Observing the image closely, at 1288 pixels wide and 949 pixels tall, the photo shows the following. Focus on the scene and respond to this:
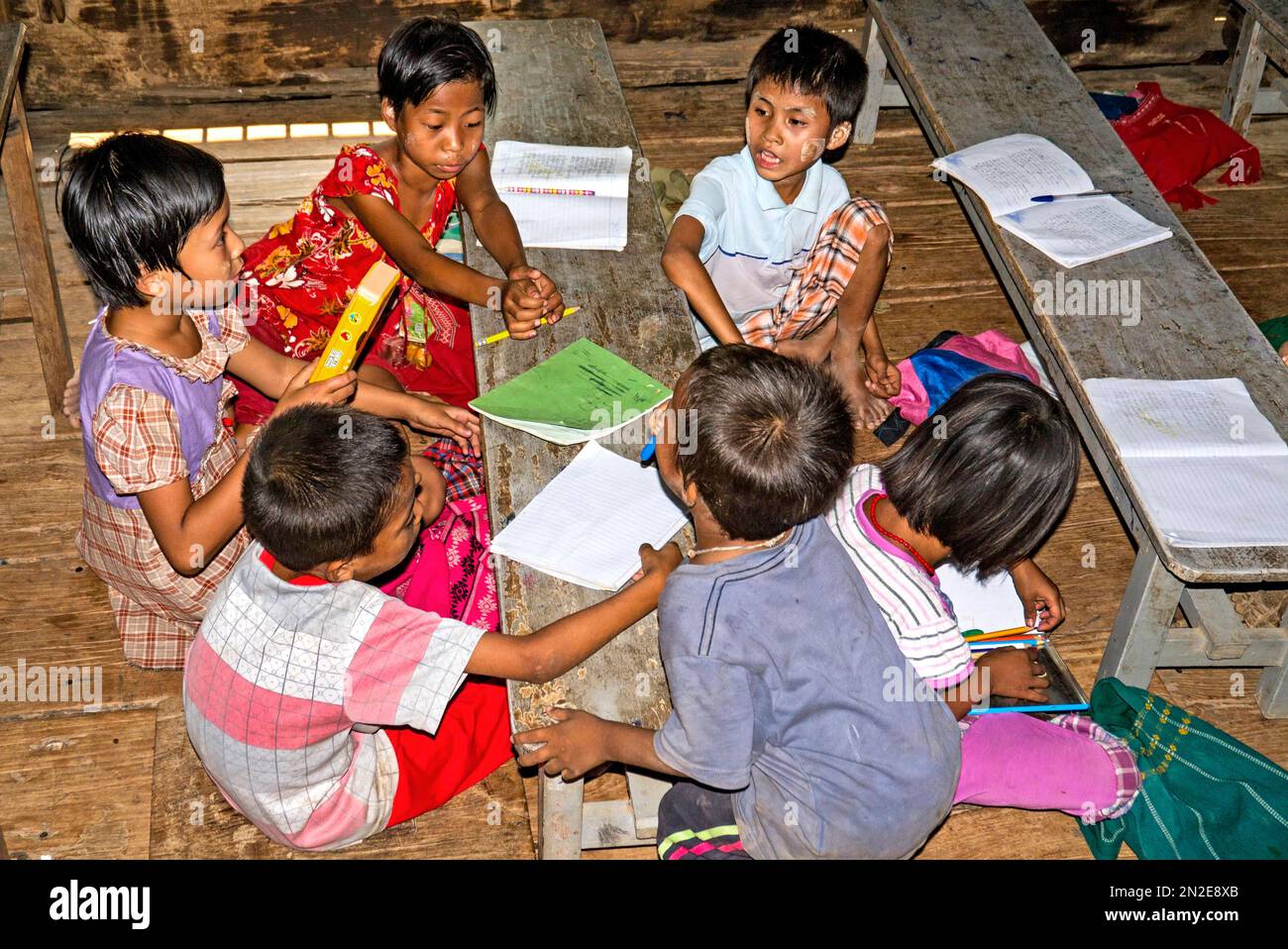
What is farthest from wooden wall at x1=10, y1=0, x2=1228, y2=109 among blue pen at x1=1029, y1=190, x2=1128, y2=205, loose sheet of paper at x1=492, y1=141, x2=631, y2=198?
blue pen at x1=1029, y1=190, x2=1128, y2=205

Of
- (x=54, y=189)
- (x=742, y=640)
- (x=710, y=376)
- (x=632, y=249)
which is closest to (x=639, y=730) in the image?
(x=742, y=640)

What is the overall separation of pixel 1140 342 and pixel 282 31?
3.49 metres

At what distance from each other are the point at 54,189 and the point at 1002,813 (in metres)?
3.80

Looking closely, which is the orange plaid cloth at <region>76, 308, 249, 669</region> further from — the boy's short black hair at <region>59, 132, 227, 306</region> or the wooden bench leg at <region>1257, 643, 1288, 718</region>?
the wooden bench leg at <region>1257, 643, 1288, 718</region>

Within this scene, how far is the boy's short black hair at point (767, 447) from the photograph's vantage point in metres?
1.80

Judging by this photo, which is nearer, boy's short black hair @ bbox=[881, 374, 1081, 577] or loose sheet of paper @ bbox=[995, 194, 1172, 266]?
boy's short black hair @ bbox=[881, 374, 1081, 577]

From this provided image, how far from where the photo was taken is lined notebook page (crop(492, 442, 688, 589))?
2.14 m

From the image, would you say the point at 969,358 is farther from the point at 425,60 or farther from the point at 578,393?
the point at 425,60

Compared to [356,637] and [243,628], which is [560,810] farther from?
[243,628]

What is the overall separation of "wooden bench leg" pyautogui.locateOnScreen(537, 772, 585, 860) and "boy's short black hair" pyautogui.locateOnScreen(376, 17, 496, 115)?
1.62 metres

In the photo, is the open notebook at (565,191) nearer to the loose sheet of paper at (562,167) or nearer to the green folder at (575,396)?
the loose sheet of paper at (562,167)
